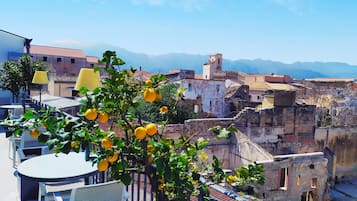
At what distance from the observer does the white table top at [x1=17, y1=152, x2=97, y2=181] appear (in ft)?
8.72

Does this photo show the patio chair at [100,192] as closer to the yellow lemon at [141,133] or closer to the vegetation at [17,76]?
the yellow lemon at [141,133]

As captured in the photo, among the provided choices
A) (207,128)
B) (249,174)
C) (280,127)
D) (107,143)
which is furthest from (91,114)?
(280,127)

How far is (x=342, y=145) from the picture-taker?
55.8 feet

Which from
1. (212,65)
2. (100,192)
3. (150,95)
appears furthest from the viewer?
(212,65)

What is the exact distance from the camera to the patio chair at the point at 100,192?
232cm

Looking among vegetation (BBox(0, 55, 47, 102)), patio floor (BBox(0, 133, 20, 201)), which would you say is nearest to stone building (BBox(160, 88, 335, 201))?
patio floor (BBox(0, 133, 20, 201))

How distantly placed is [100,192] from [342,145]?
17.7 m

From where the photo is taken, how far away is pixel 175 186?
164 centimetres

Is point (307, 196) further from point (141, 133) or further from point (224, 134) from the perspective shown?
point (141, 133)

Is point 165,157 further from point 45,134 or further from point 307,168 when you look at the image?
point 307,168

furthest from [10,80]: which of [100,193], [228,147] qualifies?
[100,193]

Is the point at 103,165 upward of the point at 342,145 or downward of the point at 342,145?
upward

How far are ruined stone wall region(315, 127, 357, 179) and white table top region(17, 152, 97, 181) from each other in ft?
53.3

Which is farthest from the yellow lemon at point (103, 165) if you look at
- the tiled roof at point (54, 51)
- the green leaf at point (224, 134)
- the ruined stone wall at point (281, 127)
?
the tiled roof at point (54, 51)
